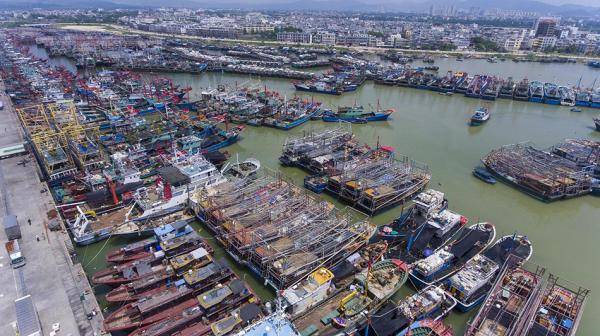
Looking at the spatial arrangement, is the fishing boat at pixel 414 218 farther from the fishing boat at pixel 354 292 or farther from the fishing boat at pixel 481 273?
the fishing boat at pixel 481 273

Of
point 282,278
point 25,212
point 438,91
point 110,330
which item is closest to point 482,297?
point 282,278

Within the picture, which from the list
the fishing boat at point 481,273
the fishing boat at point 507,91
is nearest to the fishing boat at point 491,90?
the fishing boat at point 507,91

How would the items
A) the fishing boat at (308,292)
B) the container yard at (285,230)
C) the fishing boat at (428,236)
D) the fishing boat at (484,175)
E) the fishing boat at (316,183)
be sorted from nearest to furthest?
the container yard at (285,230)
the fishing boat at (308,292)
the fishing boat at (428,236)
the fishing boat at (316,183)
the fishing boat at (484,175)

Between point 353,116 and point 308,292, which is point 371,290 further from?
point 353,116

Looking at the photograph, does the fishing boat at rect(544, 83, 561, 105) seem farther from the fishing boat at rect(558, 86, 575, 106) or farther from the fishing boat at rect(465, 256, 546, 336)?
the fishing boat at rect(465, 256, 546, 336)

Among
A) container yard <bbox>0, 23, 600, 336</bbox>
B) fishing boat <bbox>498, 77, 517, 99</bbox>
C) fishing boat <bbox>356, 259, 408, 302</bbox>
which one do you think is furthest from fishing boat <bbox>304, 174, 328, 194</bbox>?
fishing boat <bbox>498, 77, 517, 99</bbox>

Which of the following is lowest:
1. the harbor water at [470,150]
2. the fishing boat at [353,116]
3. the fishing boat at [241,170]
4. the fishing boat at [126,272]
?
the harbor water at [470,150]

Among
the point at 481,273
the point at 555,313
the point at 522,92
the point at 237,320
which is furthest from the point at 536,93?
the point at 237,320
